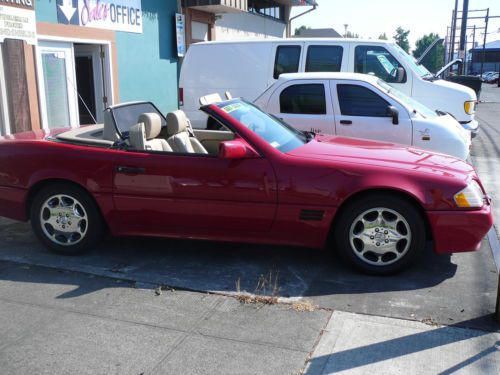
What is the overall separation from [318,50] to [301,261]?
18.1ft

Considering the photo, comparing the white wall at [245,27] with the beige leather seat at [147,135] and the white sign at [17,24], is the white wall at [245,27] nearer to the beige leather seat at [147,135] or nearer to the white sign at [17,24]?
the white sign at [17,24]

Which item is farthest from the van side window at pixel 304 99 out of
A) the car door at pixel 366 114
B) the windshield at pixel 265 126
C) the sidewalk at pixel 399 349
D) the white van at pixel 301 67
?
the sidewalk at pixel 399 349

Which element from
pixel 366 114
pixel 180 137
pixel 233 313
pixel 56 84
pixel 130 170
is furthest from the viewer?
pixel 56 84

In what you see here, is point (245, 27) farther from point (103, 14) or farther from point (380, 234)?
point (380, 234)

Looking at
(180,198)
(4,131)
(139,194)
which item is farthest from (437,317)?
(4,131)

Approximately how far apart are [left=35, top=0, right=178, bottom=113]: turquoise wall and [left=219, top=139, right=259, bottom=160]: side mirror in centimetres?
786

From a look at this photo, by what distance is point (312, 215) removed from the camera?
4.66 m

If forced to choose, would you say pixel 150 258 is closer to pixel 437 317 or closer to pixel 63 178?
pixel 63 178

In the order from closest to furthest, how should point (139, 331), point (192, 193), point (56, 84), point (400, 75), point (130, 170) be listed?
1. point (139, 331)
2. point (192, 193)
3. point (130, 170)
4. point (400, 75)
5. point (56, 84)

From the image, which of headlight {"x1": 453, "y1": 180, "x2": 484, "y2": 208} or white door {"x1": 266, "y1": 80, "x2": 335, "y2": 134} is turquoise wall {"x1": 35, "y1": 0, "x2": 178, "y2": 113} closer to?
white door {"x1": 266, "y1": 80, "x2": 335, "y2": 134}

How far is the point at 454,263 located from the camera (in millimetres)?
5066

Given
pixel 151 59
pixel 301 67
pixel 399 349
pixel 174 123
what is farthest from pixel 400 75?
pixel 399 349

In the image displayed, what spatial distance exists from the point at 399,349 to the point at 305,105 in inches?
193

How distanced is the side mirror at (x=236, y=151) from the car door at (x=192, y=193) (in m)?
0.06
